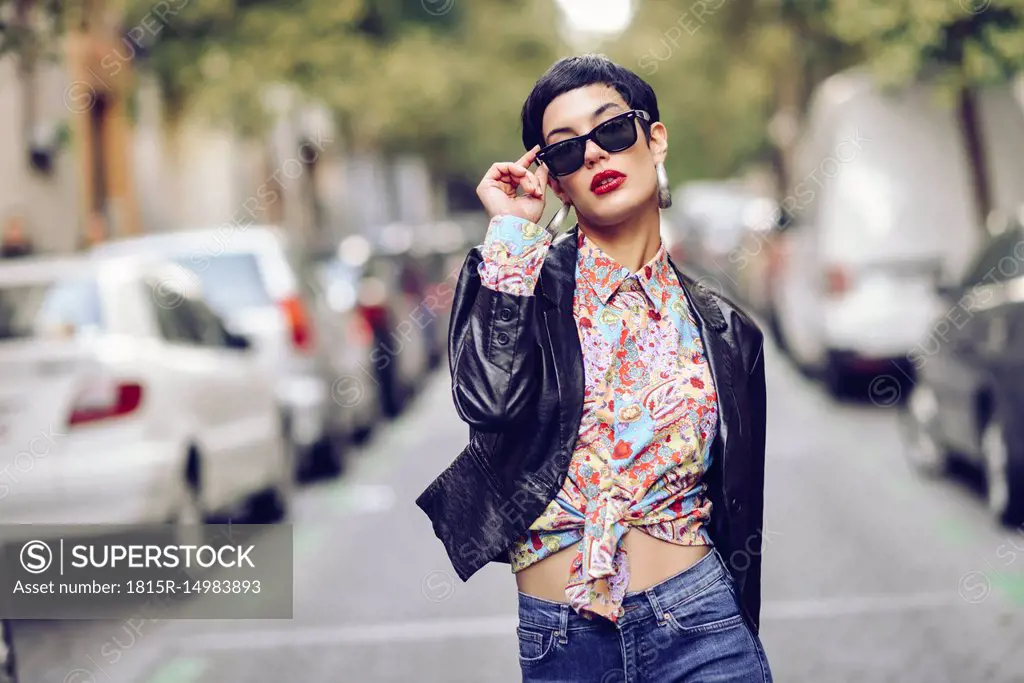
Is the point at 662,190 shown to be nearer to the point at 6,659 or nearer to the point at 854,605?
the point at 6,659

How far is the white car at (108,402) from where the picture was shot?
293 inches

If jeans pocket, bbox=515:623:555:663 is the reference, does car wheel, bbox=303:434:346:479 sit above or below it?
above

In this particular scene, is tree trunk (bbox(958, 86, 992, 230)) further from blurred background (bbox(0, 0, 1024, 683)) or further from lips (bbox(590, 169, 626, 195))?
lips (bbox(590, 169, 626, 195))

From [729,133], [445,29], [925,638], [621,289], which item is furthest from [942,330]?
[729,133]

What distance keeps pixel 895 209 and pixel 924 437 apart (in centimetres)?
448

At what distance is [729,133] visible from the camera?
57.2 meters

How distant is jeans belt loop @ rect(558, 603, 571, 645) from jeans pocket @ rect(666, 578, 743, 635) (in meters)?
0.18

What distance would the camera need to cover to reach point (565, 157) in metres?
2.94

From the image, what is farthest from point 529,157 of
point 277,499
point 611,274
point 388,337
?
point 388,337

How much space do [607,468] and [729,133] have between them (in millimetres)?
55335

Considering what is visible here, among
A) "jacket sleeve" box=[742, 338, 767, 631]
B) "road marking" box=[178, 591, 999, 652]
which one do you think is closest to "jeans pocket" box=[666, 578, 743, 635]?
"jacket sleeve" box=[742, 338, 767, 631]

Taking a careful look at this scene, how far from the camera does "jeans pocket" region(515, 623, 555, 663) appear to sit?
2.89 metres

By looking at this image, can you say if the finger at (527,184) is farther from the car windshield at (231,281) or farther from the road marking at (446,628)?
the car windshield at (231,281)

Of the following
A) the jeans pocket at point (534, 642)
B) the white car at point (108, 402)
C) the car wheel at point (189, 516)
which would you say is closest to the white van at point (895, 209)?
the white car at point (108, 402)
